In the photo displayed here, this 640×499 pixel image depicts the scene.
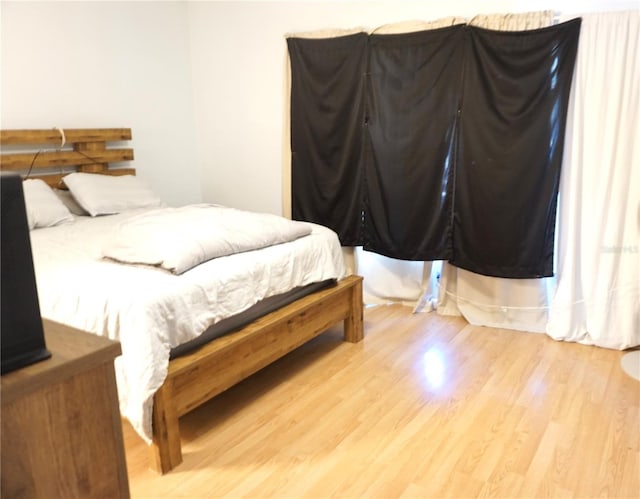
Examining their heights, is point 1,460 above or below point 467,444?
above

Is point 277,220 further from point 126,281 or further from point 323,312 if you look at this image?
point 126,281

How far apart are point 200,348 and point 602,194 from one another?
7.88ft

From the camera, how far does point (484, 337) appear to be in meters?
3.27

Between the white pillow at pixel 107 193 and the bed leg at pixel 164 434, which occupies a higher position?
the white pillow at pixel 107 193

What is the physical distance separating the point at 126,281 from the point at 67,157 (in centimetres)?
204

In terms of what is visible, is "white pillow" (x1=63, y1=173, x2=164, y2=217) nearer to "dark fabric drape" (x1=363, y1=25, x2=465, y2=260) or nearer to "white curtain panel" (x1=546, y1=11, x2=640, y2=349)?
"dark fabric drape" (x1=363, y1=25, x2=465, y2=260)

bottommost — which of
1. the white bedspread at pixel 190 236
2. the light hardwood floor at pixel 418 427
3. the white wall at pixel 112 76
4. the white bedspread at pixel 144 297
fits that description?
the light hardwood floor at pixel 418 427

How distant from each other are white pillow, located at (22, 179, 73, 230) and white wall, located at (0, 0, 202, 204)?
19.8 inches

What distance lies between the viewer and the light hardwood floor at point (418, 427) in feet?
6.36

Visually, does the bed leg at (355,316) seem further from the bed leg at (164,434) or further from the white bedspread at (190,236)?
the bed leg at (164,434)

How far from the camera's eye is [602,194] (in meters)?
2.98

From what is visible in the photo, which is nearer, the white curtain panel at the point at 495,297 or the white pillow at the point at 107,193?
the white curtain panel at the point at 495,297

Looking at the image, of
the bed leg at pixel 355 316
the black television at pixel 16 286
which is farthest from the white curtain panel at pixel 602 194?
the black television at pixel 16 286

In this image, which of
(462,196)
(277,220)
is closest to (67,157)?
(277,220)
